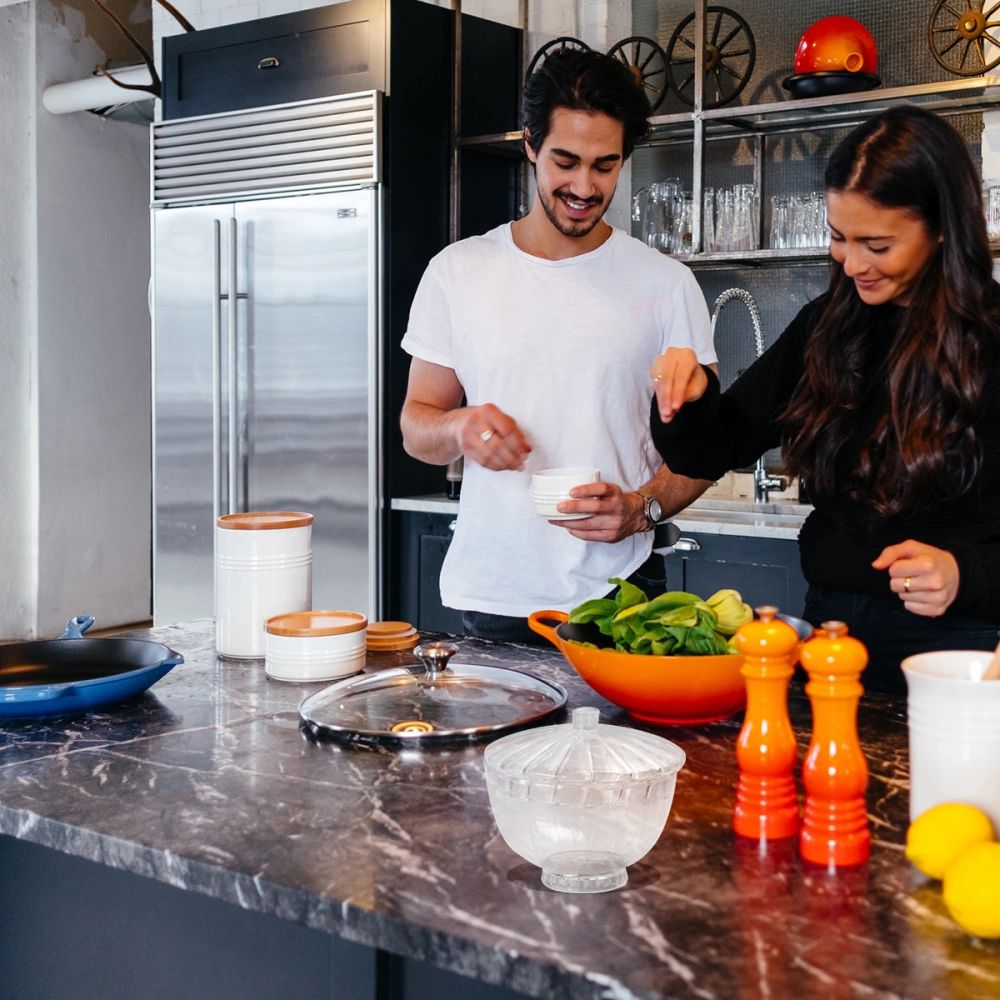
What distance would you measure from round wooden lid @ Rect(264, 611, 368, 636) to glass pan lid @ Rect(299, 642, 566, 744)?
11 centimetres

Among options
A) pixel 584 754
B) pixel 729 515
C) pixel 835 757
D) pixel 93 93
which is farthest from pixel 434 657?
pixel 93 93

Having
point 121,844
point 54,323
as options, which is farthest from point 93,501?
point 121,844

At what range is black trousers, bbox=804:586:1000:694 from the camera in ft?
5.65

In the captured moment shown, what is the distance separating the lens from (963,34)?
3.45 m

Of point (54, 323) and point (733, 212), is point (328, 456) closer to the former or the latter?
point (733, 212)

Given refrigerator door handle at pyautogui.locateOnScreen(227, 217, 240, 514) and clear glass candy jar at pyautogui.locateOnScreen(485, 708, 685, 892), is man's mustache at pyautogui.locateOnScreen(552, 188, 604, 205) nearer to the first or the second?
clear glass candy jar at pyautogui.locateOnScreen(485, 708, 685, 892)

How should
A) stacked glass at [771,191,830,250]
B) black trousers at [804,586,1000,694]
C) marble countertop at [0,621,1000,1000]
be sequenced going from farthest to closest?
stacked glass at [771,191,830,250], black trousers at [804,586,1000,694], marble countertop at [0,621,1000,1000]

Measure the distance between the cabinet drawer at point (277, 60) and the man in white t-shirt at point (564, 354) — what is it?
189 cm

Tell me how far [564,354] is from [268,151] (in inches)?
91.3

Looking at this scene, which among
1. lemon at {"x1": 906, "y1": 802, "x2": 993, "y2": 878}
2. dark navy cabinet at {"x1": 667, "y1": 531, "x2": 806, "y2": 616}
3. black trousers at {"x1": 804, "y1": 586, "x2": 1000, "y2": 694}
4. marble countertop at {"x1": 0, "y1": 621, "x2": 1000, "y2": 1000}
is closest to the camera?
marble countertop at {"x1": 0, "y1": 621, "x2": 1000, "y2": 1000}

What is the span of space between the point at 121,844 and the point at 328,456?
3017 millimetres

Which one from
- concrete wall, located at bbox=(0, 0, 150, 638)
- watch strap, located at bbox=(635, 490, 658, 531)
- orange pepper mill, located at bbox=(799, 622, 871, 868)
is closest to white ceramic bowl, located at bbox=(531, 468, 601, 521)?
watch strap, located at bbox=(635, 490, 658, 531)

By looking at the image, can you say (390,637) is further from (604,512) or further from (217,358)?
(217,358)

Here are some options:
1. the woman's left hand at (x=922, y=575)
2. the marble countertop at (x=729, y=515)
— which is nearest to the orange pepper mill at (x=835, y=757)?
the woman's left hand at (x=922, y=575)
